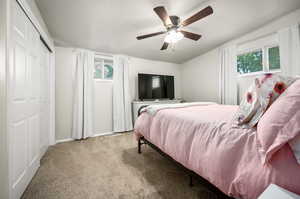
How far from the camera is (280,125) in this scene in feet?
2.03

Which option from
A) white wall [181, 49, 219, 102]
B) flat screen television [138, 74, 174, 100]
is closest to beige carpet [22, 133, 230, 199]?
flat screen television [138, 74, 174, 100]

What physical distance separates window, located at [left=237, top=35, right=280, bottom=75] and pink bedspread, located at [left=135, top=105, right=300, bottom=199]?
8.73 ft

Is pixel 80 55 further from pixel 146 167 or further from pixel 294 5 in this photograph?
pixel 294 5

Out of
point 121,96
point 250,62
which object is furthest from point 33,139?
point 250,62

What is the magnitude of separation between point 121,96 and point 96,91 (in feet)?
2.13

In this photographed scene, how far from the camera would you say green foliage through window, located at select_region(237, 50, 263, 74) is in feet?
8.86

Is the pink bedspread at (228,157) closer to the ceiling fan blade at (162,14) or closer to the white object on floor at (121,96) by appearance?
the ceiling fan blade at (162,14)

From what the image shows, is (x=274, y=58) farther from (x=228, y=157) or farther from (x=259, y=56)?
(x=228, y=157)

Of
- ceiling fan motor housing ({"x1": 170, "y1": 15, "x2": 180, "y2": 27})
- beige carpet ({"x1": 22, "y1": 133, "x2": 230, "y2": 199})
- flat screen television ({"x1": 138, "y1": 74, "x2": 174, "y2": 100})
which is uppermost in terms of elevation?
ceiling fan motor housing ({"x1": 170, "y1": 15, "x2": 180, "y2": 27})

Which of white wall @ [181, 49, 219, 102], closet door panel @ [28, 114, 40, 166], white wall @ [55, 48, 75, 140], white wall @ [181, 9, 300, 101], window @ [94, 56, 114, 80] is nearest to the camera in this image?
closet door panel @ [28, 114, 40, 166]

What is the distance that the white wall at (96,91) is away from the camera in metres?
2.70

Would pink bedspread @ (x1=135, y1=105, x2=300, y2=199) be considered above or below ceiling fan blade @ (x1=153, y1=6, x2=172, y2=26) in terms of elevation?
below

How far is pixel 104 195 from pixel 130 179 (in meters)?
0.32

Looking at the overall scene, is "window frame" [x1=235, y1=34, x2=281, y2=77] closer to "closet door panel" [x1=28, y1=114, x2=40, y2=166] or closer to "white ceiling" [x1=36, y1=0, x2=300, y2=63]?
"white ceiling" [x1=36, y1=0, x2=300, y2=63]
